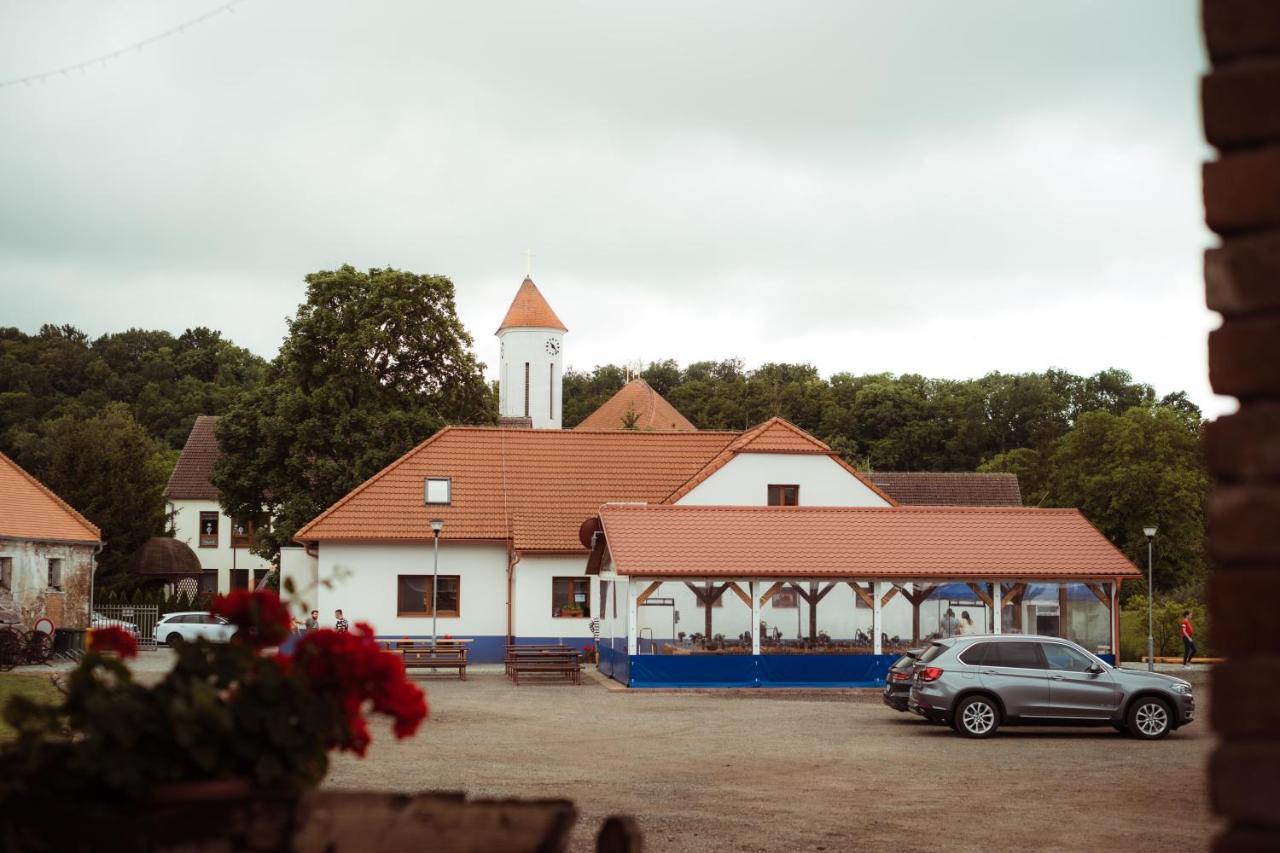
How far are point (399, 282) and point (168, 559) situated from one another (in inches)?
844

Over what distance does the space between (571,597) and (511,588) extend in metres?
1.77

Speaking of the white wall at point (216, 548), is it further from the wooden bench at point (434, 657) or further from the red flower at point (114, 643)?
the red flower at point (114, 643)

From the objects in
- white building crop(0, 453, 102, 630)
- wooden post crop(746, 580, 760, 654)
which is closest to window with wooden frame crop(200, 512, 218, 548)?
white building crop(0, 453, 102, 630)

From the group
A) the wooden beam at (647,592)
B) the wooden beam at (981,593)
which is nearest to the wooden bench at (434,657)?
the wooden beam at (647,592)

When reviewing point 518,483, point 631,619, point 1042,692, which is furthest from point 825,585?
point 1042,692

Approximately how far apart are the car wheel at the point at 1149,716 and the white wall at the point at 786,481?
766 inches

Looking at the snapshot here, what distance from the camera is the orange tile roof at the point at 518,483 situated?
42.6 meters

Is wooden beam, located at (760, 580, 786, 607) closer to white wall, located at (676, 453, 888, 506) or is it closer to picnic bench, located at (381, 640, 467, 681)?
white wall, located at (676, 453, 888, 506)

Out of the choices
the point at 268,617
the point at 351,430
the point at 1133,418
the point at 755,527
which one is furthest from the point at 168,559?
the point at 268,617

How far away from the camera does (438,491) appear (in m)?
44.3

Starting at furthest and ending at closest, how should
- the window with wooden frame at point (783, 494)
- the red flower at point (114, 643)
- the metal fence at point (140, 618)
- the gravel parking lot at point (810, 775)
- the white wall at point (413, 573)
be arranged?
the metal fence at point (140, 618), the window with wooden frame at point (783, 494), the white wall at point (413, 573), the gravel parking lot at point (810, 775), the red flower at point (114, 643)

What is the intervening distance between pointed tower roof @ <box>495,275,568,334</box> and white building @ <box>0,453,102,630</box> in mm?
37145

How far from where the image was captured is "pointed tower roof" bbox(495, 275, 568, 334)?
78.7 m

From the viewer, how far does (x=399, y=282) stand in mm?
51812
